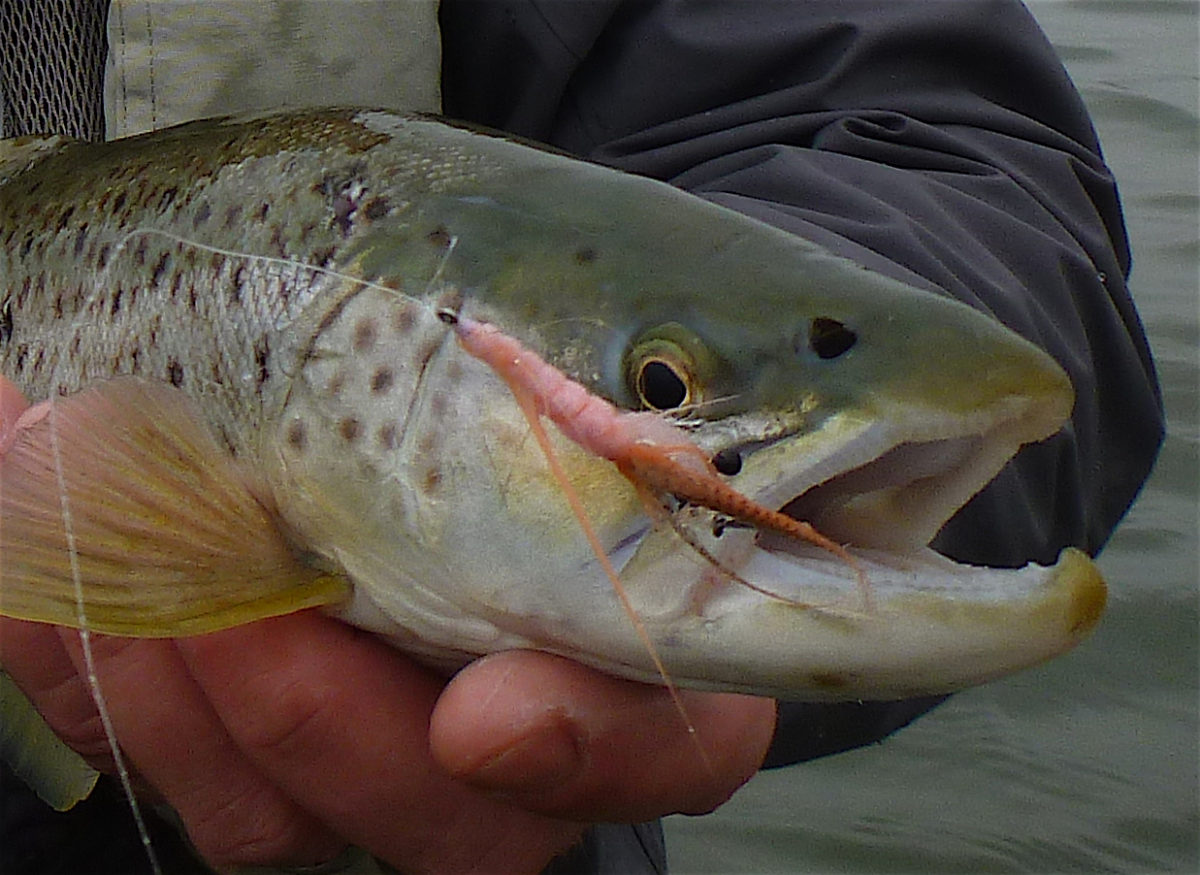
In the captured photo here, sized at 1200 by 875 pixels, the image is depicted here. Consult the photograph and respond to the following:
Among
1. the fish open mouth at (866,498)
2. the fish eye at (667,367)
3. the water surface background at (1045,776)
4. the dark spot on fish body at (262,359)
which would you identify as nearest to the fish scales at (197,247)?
the dark spot on fish body at (262,359)

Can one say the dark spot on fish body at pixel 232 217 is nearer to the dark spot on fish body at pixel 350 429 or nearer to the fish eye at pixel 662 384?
the dark spot on fish body at pixel 350 429

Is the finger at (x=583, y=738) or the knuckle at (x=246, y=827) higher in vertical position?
the finger at (x=583, y=738)

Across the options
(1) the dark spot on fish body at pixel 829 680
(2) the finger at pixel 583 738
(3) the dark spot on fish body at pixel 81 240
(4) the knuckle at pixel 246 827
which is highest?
(3) the dark spot on fish body at pixel 81 240

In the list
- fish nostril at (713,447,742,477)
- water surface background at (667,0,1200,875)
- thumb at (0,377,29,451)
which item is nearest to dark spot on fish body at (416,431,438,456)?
fish nostril at (713,447,742,477)

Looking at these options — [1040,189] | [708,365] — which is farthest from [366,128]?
[1040,189]

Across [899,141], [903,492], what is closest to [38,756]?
[903,492]

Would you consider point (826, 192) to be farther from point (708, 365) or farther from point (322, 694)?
point (322, 694)

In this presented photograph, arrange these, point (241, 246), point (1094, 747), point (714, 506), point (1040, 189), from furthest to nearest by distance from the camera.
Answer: point (1094, 747), point (1040, 189), point (241, 246), point (714, 506)

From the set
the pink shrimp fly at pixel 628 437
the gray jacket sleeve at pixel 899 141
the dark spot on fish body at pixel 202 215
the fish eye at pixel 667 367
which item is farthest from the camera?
the gray jacket sleeve at pixel 899 141
